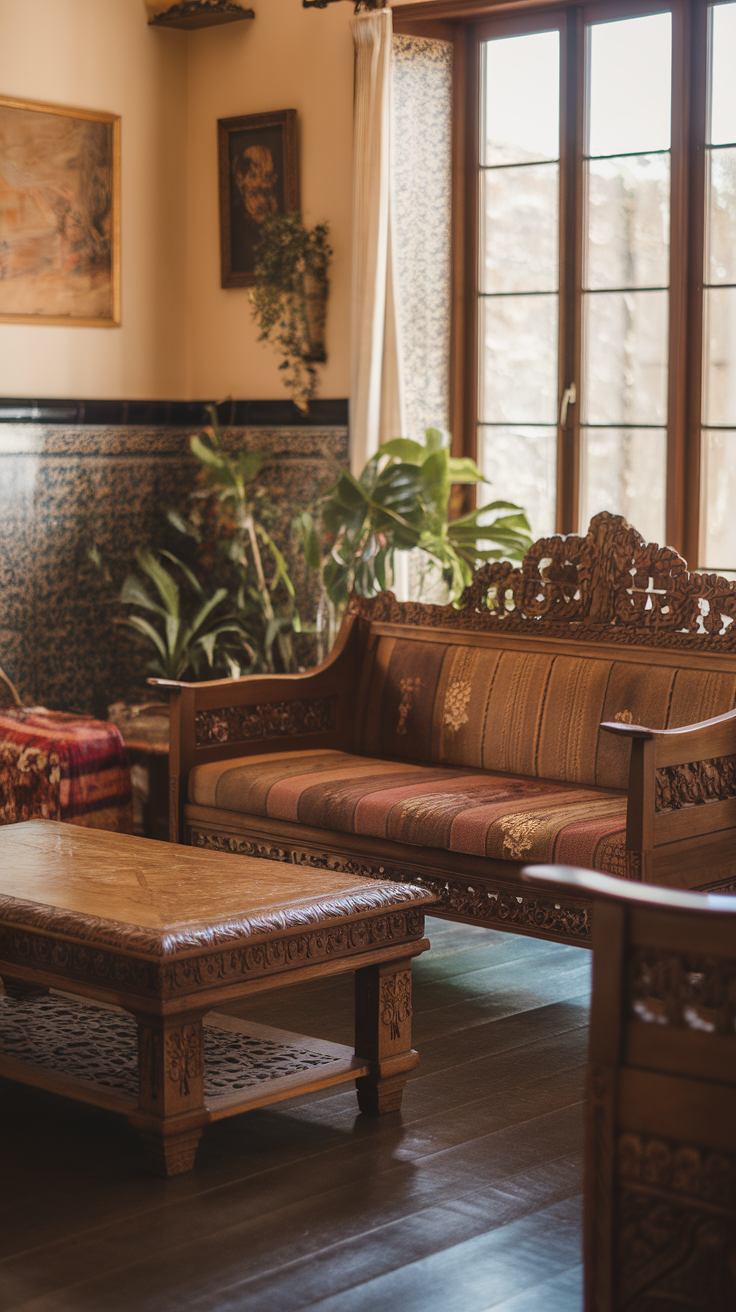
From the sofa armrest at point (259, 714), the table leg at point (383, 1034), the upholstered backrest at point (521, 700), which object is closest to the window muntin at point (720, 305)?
the upholstered backrest at point (521, 700)

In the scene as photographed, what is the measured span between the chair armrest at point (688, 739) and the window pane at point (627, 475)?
194 cm

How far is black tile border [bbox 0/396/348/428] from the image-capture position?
21.5 ft

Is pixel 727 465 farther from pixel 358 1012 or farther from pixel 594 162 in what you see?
pixel 358 1012

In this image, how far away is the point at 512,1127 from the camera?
11.1 feet

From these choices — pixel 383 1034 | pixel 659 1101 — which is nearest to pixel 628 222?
pixel 383 1034

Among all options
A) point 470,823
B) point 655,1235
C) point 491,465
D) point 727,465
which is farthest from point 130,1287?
point 491,465

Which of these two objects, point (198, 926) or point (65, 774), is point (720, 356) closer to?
point (65, 774)

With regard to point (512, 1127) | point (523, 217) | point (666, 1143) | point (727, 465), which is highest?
point (523, 217)

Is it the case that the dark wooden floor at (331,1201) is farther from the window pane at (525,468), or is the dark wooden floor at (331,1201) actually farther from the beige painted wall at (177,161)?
the beige painted wall at (177,161)

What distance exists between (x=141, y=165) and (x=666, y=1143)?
19.2ft

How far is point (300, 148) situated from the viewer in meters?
6.74

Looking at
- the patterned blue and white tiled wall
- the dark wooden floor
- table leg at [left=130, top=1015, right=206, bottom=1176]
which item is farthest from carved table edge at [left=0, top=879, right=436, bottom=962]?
the patterned blue and white tiled wall

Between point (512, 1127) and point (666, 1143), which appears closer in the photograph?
point (666, 1143)

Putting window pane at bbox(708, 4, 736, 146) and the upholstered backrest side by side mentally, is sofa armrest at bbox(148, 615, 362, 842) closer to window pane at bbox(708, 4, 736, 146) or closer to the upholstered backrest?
the upholstered backrest
